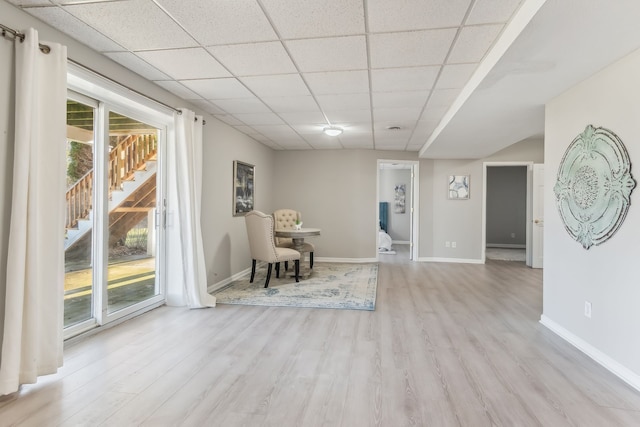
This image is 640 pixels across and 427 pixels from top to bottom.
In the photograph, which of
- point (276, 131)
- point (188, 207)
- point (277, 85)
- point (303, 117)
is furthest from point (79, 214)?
point (276, 131)

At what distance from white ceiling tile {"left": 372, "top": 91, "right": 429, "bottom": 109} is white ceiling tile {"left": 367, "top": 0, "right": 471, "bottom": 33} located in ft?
4.16

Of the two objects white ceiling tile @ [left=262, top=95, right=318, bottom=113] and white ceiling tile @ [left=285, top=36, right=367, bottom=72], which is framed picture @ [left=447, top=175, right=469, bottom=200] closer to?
white ceiling tile @ [left=262, top=95, right=318, bottom=113]

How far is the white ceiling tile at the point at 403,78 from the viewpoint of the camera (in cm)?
282

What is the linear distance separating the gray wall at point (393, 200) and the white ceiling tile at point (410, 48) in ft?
24.7

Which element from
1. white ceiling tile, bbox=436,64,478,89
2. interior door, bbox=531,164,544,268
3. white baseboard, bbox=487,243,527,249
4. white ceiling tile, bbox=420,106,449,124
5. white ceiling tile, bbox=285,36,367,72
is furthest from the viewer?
white baseboard, bbox=487,243,527,249

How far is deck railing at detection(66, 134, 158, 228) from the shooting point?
2.81 m

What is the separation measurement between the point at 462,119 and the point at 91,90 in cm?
374

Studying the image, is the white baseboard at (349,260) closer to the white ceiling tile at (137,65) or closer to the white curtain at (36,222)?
the white ceiling tile at (137,65)

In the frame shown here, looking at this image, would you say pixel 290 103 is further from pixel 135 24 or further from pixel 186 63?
pixel 135 24

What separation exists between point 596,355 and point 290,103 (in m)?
3.62

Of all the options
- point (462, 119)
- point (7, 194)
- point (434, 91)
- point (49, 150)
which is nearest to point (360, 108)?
point (434, 91)

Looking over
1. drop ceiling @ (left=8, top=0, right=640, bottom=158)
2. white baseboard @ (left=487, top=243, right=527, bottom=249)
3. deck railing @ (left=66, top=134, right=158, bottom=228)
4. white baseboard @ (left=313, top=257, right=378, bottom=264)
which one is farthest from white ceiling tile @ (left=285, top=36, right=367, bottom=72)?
white baseboard @ (left=487, top=243, right=527, bottom=249)

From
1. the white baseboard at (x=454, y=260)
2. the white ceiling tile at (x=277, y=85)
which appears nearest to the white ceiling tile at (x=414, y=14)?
the white ceiling tile at (x=277, y=85)

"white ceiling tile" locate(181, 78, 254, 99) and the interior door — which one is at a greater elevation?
"white ceiling tile" locate(181, 78, 254, 99)
